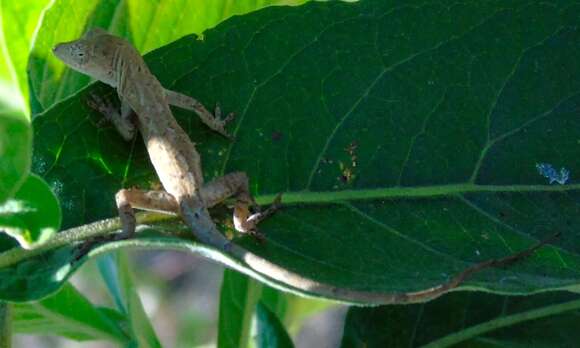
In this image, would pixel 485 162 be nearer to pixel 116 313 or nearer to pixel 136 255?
pixel 116 313

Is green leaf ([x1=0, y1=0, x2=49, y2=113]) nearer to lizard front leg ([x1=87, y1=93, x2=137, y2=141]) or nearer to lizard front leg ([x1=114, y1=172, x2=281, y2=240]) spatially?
lizard front leg ([x1=87, y1=93, x2=137, y2=141])

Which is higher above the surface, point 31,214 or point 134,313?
point 134,313

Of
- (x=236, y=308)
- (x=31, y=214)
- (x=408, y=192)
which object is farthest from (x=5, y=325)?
(x=408, y=192)

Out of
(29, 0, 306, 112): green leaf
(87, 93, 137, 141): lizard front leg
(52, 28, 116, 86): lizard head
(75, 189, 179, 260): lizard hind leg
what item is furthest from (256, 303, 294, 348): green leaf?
(52, 28, 116, 86): lizard head

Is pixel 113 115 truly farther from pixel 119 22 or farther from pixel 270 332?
pixel 270 332

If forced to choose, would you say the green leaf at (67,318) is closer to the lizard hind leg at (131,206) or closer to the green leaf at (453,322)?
the lizard hind leg at (131,206)

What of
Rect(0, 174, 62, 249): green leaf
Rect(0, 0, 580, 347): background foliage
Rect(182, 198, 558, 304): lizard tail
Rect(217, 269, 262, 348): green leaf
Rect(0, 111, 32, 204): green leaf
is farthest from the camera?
Rect(217, 269, 262, 348): green leaf
